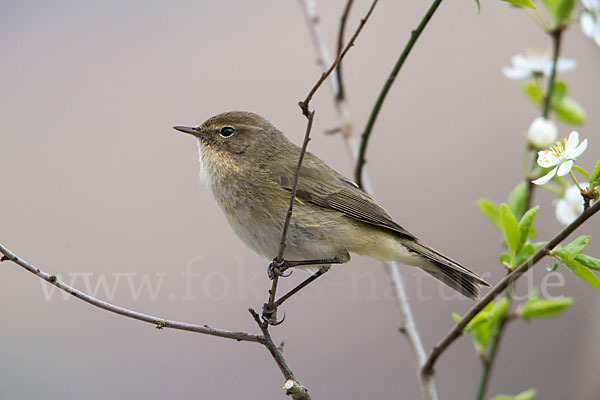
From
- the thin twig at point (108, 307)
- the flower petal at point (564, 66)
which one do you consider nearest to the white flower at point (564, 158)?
the flower petal at point (564, 66)

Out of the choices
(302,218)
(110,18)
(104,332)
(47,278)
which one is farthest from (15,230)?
(47,278)

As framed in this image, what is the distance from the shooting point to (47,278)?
1.97 m

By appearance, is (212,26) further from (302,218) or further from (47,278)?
(47,278)

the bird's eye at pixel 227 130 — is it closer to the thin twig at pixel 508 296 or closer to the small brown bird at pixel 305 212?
the small brown bird at pixel 305 212

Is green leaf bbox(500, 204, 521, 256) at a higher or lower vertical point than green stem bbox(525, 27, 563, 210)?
lower

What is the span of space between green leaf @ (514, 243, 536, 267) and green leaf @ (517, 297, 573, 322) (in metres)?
0.21

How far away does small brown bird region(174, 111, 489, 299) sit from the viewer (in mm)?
2977

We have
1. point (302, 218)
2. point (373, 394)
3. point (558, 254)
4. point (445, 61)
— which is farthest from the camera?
point (445, 61)

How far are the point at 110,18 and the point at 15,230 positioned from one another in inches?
75.1

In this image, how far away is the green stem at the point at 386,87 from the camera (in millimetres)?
2077

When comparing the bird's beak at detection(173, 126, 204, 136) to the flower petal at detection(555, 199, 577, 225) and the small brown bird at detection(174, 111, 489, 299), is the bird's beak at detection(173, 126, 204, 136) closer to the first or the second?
the small brown bird at detection(174, 111, 489, 299)

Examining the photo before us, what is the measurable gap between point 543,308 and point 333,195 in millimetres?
1232

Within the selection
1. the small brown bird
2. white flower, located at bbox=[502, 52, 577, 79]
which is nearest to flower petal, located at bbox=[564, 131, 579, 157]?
white flower, located at bbox=[502, 52, 577, 79]

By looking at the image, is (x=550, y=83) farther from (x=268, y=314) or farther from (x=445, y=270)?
(x=268, y=314)
